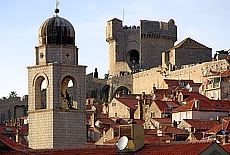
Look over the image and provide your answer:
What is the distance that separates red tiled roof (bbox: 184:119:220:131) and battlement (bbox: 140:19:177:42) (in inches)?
2376

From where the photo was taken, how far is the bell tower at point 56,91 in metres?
36.3

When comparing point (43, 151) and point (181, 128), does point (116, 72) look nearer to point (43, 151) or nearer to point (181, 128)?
point (181, 128)

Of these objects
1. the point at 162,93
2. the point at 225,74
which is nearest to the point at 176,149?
the point at 225,74

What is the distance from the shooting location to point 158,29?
13075 centimetres

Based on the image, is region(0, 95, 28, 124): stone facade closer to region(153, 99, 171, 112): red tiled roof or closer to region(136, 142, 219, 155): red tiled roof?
region(153, 99, 171, 112): red tiled roof

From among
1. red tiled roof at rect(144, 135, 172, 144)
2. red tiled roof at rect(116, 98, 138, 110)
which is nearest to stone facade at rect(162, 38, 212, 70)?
red tiled roof at rect(116, 98, 138, 110)

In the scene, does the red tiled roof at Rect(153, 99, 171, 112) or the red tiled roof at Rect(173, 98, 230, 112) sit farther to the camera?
the red tiled roof at Rect(153, 99, 171, 112)

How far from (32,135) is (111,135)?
29940mm

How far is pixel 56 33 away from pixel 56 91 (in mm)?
2112

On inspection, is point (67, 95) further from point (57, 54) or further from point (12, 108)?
point (12, 108)

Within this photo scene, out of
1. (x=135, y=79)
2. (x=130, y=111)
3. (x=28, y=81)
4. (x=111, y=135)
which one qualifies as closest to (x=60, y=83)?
(x=28, y=81)

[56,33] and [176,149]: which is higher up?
[56,33]

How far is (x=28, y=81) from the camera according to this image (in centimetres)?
3778

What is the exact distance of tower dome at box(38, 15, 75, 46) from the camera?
3778 centimetres
